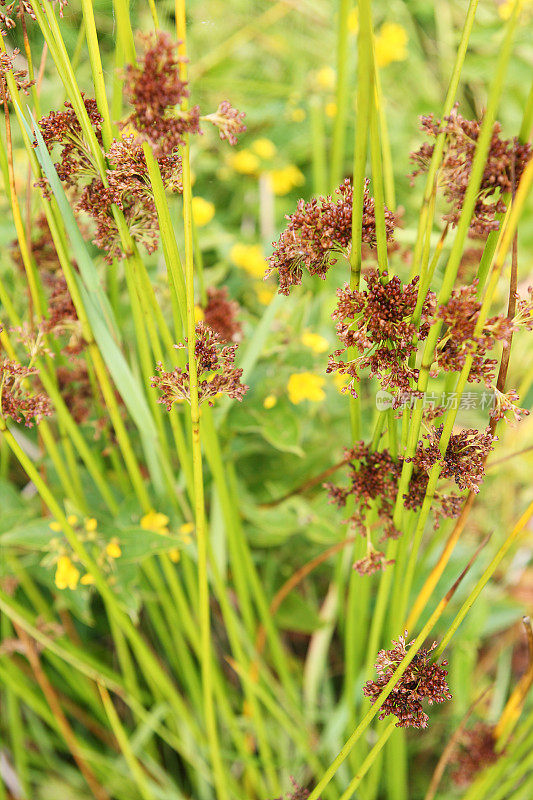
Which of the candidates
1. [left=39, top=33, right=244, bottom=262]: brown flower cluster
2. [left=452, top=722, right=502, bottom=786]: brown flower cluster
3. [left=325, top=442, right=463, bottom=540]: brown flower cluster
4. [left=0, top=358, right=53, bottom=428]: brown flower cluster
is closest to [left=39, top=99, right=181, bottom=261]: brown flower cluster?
[left=39, top=33, right=244, bottom=262]: brown flower cluster

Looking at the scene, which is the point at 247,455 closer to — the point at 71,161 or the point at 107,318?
the point at 107,318

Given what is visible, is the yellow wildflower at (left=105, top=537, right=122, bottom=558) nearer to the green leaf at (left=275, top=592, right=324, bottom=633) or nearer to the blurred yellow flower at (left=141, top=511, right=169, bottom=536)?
the blurred yellow flower at (left=141, top=511, right=169, bottom=536)

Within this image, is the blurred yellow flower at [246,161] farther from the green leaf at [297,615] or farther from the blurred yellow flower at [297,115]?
the green leaf at [297,615]

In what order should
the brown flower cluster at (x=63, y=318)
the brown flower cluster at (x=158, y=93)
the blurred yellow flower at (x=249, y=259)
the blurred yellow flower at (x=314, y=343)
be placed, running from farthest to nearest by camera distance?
the blurred yellow flower at (x=249, y=259), the blurred yellow flower at (x=314, y=343), the brown flower cluster at (x=63, y=318), the brown flower cluster at (x=158, y=93)

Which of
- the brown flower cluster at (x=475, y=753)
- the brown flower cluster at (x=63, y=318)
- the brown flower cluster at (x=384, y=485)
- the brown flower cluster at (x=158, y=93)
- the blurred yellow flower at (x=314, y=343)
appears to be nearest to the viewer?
the brown flower cluster at (x=158, y=93)

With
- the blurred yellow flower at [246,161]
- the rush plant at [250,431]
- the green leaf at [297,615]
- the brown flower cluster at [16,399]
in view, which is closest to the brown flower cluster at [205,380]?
the rush plant at [250,431]

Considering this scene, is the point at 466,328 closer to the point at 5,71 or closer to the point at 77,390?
the point at 5,71
